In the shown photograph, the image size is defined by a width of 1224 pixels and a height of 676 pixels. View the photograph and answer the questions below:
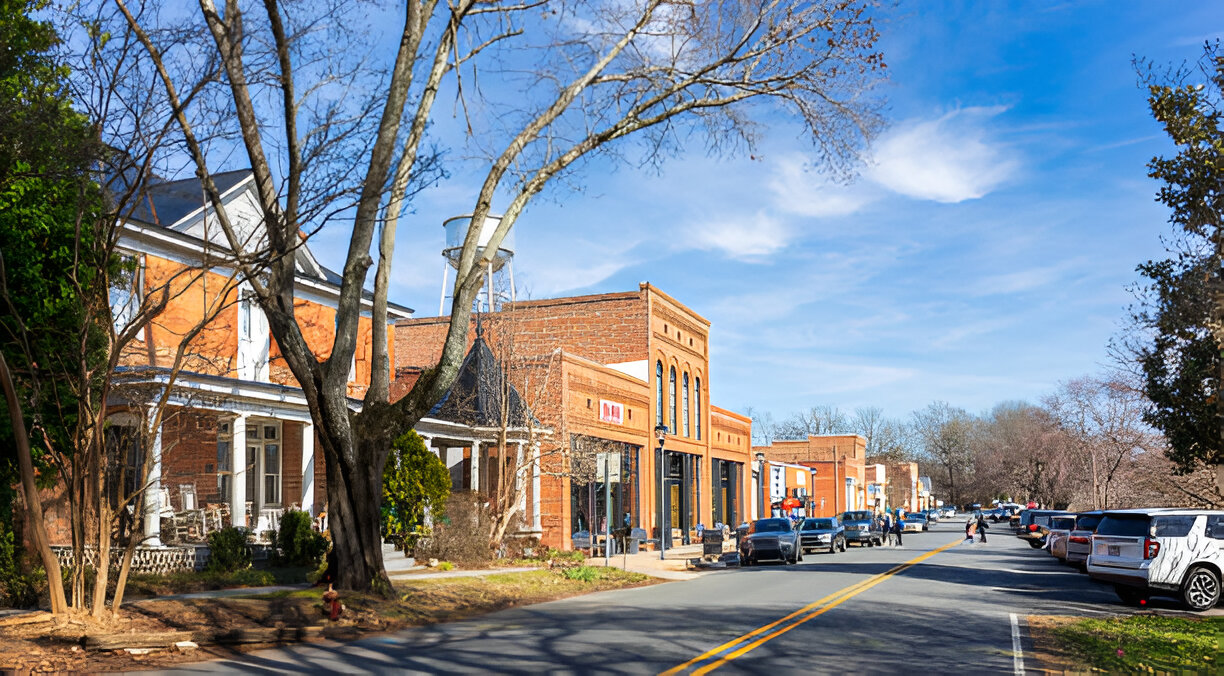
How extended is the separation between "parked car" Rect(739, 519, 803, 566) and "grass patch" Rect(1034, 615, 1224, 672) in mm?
17277

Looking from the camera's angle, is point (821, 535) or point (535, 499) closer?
point (535, 499)

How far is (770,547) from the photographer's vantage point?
108ft

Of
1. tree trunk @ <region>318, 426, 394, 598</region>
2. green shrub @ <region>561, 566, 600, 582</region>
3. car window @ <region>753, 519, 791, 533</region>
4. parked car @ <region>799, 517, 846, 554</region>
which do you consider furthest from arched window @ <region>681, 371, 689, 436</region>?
tree trunk @ <region>318, 426, 394, 598</region>

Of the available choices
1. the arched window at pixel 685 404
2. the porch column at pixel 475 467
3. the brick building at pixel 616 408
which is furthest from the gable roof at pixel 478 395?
the arched window at pixel 685 404

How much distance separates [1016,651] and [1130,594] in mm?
8478

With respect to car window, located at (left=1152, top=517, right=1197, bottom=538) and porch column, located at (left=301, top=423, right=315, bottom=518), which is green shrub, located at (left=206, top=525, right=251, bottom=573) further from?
car window, located at (left=1152, top=517, right=1197, bottom=538)

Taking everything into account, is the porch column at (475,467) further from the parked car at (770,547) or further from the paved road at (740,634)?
the paved road at (740,634)

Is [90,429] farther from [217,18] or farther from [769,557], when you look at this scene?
[769,557]

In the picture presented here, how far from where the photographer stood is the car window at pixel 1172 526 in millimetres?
17922

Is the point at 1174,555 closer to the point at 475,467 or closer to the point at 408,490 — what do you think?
the point at 408,490

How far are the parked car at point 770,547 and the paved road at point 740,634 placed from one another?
9.70m

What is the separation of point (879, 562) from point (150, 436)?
24.0 meters

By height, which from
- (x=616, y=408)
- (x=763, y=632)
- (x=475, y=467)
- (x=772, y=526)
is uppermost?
(x=616, y=408)

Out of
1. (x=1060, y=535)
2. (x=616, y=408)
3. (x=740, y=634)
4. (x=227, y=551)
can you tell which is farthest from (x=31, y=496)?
(x=1060, y=535)
